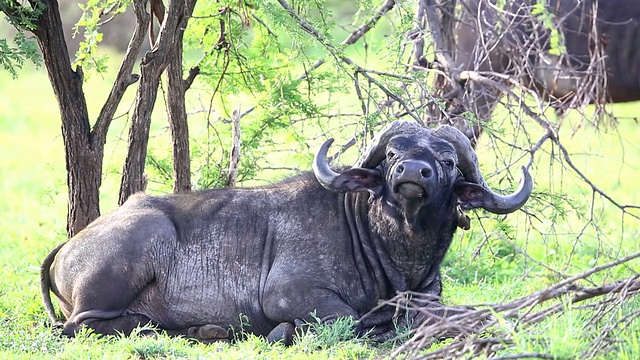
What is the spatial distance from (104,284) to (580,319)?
3.10 meters

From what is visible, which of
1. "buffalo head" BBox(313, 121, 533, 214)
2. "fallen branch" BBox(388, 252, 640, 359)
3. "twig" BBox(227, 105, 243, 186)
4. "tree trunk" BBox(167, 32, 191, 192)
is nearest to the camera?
"fallen branch" BBox(388, 252, 640, 359)

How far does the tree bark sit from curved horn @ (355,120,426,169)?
1.92 metres

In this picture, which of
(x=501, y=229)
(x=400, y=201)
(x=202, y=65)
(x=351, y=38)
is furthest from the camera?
(x=351, y=38)

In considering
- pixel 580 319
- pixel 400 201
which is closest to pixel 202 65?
pixel 400 201

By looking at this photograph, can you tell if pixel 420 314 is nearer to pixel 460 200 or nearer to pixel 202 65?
pixel 460 200

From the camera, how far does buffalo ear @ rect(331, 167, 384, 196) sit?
705 cm

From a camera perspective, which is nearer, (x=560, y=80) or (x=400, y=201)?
(x=400, y=201)

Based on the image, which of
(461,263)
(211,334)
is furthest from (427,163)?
(461,263)

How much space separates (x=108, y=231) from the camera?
7305mm

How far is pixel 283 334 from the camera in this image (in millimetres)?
6840

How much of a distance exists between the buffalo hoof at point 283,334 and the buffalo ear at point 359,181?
966 mm

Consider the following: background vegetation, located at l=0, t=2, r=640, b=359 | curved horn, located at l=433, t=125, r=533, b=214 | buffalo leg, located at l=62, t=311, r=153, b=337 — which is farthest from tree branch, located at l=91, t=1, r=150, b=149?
curved horn, located at l=433, t=125, r=533, b=214

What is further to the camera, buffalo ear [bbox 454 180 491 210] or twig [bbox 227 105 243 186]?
twig [bbox 227 105 243 186]

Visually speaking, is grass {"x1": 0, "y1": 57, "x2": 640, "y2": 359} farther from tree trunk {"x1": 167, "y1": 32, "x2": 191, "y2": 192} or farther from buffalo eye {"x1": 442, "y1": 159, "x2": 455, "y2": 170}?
buffalo eye {"x1": 442, "y1": 159, "x2": 455, "y2": 170}
